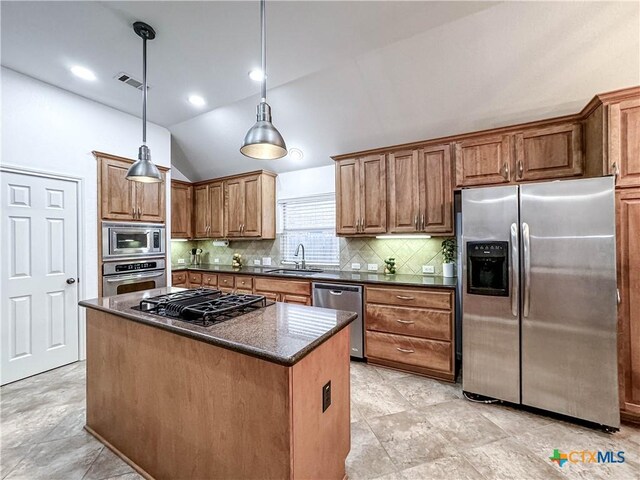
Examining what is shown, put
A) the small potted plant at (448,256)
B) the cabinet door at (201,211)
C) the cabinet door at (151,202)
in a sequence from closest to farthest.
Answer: the small potted plant at (448,256), the cabinet door at (151,202), the cabinet door at (201,211)

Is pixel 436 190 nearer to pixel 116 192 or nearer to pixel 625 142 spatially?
pixel 625 142

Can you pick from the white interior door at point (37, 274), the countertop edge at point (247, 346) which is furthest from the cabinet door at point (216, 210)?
the countertop edge at point (247, 346)

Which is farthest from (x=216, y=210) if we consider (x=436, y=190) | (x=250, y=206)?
(x=436, y=190)

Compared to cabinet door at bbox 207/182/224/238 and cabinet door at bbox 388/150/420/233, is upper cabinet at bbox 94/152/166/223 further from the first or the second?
cabinet door at bbox 388/150/420/233

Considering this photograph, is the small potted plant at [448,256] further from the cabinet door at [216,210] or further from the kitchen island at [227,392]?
the cabinet door at [216,210]

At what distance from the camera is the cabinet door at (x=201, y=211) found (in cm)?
495

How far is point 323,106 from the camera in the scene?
3.21 m

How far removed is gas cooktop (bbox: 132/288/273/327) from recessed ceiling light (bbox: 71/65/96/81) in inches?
94.2

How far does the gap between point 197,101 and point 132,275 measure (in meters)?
2.24

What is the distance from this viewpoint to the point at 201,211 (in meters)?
5.02

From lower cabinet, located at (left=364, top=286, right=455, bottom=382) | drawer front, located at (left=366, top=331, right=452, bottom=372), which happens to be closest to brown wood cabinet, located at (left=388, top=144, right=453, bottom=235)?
lower cabinet, located at (left=364, top=286, right=455, bottom=382)

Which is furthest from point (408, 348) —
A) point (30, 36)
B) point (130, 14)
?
point (30, 36)

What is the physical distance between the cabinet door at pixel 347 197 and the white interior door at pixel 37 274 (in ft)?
9.66

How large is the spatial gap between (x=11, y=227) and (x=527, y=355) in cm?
458
